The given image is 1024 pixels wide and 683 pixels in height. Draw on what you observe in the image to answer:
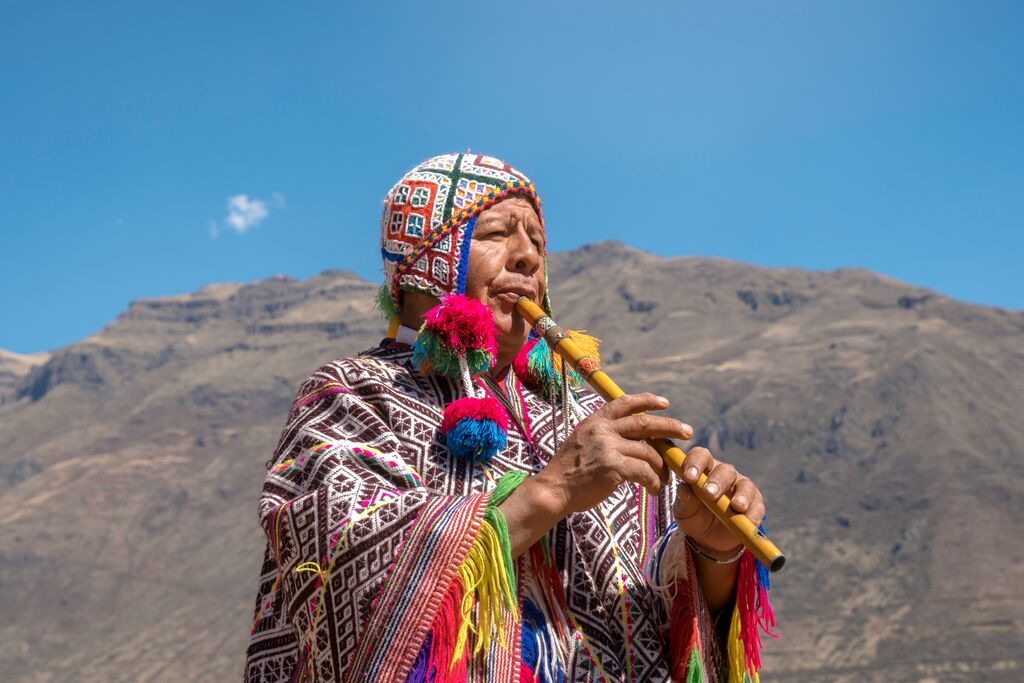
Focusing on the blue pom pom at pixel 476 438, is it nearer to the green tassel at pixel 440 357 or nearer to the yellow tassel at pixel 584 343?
the green tassel at pixel 440 357

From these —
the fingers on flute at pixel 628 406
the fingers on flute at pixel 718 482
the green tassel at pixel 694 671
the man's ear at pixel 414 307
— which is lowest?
the green tassel at pixel 694 671

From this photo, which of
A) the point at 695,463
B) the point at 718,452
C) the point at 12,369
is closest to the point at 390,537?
the point at 695,463

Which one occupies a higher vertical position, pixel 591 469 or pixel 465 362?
pixel 465 362

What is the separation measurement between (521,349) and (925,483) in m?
95.9

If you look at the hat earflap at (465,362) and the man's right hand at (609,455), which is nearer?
the man's right hand at (609,455)

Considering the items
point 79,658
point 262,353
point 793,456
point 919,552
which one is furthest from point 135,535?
point 919,552

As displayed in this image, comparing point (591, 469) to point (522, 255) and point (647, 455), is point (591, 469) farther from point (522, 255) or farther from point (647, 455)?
point (522, 255)

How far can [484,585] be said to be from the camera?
102 inches

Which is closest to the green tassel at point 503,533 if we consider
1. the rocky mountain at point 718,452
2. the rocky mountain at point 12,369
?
the rocky mountain at point 718,452

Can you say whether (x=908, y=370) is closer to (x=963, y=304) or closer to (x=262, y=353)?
(x=963, y=304)

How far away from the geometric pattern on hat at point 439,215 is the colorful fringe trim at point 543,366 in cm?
34

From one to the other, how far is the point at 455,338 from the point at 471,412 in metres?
0.21

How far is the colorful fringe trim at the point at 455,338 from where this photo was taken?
3053 mm

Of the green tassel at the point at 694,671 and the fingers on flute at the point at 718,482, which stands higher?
the fingers on flute at the point at 718,482
